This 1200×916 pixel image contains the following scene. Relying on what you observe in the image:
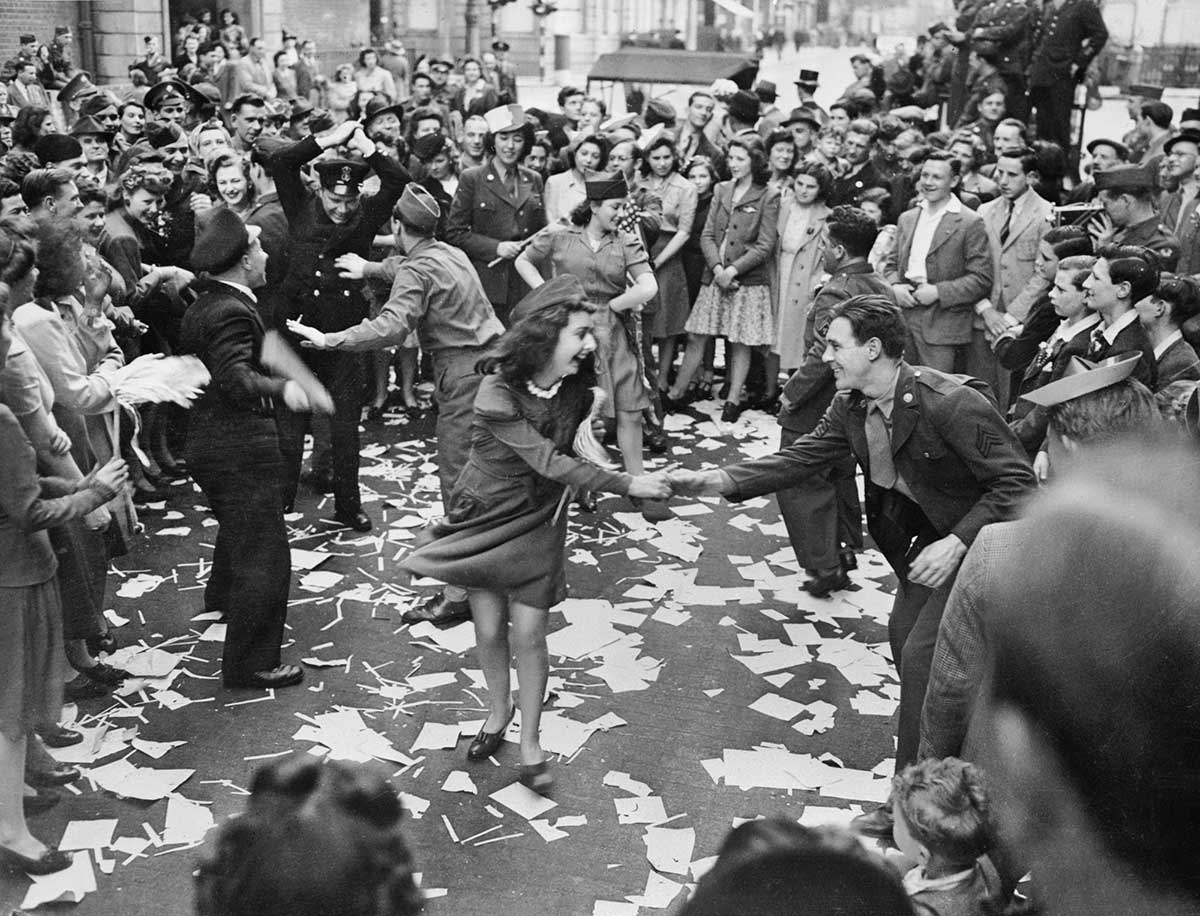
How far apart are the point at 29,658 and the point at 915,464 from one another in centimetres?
345

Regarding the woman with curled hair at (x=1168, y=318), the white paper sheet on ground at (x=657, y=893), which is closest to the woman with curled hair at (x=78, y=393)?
the white paper sheet on ground at (x=657, y=893)

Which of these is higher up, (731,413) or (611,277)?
(611,277)

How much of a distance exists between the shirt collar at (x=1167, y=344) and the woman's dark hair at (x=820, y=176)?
449 centimetres

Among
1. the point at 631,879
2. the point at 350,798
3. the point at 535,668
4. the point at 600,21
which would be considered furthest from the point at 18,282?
the point at 600,21

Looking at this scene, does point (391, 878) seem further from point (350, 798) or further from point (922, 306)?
point (922, 306)

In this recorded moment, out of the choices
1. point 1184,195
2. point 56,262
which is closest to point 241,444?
point 56,262

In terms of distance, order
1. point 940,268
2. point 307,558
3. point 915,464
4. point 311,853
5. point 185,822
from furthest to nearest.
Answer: point 940,268 → point 307,558 → point 185,822 → point 915,464 → point 311,853

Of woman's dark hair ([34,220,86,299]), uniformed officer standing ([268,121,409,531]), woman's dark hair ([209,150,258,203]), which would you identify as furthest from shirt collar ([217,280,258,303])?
woman's dark hair ([209,150,258,203])

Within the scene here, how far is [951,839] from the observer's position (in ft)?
12.9

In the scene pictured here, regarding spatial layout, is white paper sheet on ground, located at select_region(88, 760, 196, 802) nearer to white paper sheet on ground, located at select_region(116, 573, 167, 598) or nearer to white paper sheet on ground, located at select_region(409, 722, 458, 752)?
white paper sheet on ground, located at select_region(409, 722, 458, 752)

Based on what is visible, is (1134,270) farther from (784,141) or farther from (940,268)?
(784,141)

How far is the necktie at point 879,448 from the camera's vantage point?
5.30 m

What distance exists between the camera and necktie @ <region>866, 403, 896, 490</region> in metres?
5.30

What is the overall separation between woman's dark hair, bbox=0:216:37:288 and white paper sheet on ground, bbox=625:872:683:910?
11.5 ft
